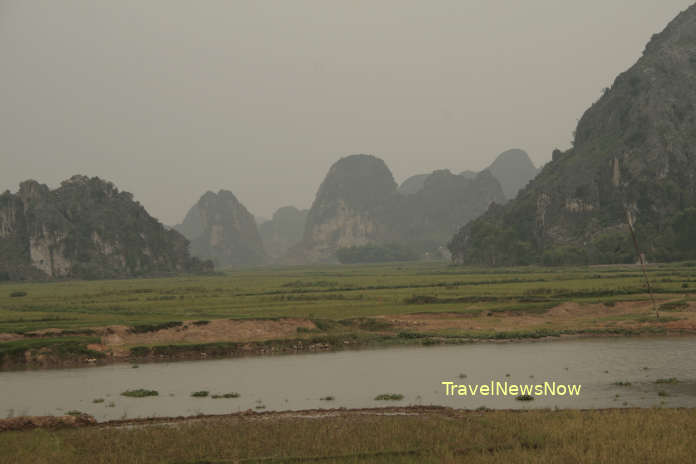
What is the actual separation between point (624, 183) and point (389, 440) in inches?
4676

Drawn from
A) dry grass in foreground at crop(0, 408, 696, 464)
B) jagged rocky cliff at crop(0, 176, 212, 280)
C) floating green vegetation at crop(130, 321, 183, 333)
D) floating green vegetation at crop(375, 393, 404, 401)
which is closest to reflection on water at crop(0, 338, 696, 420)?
floating green vegetation at crop(375, 393, 404, 401)

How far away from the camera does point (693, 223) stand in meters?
101

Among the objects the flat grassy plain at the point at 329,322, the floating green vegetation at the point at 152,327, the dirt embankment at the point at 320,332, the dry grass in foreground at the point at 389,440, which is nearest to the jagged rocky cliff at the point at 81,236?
the flat grassy plain at the point at 329,322

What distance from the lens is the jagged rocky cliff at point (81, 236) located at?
15188 cm

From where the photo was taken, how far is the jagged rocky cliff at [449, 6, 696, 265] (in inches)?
4400

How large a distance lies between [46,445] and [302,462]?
6484 millimetres

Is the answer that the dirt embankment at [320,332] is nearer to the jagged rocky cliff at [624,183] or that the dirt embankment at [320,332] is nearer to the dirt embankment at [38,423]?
the dirt embankment at [38,423]

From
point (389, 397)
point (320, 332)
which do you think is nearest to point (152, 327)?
point (320, 332)

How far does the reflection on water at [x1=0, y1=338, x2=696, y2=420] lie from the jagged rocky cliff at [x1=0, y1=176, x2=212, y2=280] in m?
125

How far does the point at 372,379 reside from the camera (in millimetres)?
25734

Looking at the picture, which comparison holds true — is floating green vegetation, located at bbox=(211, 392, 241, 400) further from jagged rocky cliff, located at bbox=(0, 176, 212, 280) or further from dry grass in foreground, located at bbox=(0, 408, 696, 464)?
jagged rocky cliff, located at bbox=(0, 176, 212, 280)

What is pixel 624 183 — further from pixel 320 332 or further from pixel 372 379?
pixel 372 379

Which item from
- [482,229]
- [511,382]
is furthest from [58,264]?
[511,382]

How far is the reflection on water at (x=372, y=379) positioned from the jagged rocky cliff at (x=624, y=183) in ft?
262
